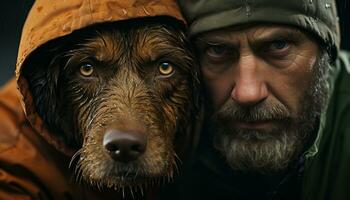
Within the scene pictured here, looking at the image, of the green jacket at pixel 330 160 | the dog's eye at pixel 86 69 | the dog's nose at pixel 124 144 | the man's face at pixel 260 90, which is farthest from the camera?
the green jacket at pixel 330 160

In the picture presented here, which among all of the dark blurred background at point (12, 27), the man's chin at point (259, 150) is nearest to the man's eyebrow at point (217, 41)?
the man's chin at point (259, 150)

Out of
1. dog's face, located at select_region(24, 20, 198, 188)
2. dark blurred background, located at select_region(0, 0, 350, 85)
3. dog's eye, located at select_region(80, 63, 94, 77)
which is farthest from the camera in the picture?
dark blurred background, located at select_region(0, 0, 350, 85)

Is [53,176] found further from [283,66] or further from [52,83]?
[283,66]

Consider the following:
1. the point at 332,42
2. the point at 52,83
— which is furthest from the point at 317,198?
the point at 52,83

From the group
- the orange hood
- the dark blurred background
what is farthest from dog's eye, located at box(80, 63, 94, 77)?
the dark blurred background

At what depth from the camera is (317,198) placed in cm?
336

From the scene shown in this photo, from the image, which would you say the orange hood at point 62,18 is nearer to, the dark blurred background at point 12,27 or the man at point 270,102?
the man at point 270,102

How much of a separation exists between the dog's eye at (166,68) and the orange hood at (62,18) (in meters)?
0.19

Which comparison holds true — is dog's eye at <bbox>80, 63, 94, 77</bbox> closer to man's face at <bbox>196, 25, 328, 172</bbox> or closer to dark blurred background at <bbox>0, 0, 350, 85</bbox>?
man's face at <bbox>196, 25, 328, 172</bbox>

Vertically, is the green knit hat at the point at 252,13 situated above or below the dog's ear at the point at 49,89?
above

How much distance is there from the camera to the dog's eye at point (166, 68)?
10.2ft

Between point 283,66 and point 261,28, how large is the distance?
200mm

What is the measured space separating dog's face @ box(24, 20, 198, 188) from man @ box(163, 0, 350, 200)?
0.15m

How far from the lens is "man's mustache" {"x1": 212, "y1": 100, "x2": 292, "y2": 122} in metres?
3.21
